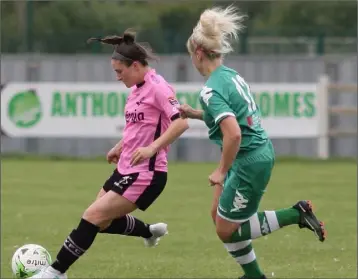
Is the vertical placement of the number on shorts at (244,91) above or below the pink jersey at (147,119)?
above

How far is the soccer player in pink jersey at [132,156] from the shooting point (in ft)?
26.6

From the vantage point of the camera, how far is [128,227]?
29.7 ft

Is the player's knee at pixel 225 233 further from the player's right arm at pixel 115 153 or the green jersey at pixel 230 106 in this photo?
the player's right arm at pixel 115 153

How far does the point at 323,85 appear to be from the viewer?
2231cm

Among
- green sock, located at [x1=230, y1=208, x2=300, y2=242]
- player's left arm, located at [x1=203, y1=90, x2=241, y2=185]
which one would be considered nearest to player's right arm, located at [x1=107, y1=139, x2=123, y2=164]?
green sock, located at [x1=230, y1=208, x2=300, y2=242]

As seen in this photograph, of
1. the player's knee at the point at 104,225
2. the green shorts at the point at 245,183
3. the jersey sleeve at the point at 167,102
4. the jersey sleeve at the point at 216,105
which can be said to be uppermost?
the jersey sleeve at the point at 216,105

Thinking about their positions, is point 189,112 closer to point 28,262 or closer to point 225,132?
point 225,132

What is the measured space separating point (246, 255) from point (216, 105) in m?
1.22

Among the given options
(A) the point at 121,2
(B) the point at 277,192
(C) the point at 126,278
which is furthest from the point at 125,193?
(A) the point at 121,2

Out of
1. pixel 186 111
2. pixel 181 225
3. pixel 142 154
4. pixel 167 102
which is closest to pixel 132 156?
pixel 142 154

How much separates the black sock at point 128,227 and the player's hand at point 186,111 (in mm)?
1535

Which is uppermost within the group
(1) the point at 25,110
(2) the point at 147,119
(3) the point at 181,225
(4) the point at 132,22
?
(2) the point at 147,119

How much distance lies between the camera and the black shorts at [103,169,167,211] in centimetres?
823

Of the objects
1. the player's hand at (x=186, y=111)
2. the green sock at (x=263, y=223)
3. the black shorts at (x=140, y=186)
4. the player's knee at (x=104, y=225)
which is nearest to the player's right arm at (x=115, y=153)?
the black shorts at (x=140, y=186)
